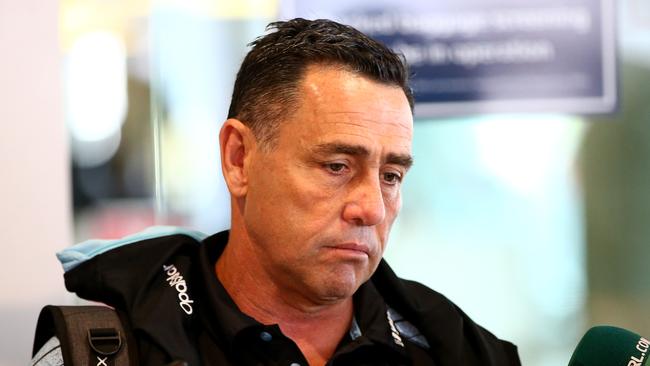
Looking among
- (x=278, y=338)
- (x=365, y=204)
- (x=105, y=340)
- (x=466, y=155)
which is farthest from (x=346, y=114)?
(x=466, y=155)

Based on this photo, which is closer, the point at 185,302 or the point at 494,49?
the point at 185,302

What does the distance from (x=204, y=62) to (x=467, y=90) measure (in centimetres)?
72

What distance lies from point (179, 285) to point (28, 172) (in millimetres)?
738

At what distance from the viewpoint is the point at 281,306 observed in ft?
6.14

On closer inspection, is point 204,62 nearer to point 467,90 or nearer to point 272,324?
point 467,90

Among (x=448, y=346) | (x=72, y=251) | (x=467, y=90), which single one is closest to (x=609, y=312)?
(x=467, y=90)

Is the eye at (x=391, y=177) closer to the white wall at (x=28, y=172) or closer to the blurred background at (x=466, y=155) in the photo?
the blurred background at (x=466, y=155)

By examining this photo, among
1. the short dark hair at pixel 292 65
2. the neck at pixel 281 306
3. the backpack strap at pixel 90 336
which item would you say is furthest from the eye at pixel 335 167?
the backpack strap at pixel 90 336

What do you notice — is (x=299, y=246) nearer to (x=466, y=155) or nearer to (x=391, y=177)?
(x=391, y=177)

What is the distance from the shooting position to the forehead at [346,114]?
5.75 feet

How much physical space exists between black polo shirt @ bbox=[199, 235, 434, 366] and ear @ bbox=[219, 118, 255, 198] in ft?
0.54

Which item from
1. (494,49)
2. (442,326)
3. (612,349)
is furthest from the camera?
(494,49)

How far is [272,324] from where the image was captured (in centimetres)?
182

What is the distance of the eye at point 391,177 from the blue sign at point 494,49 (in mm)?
834
